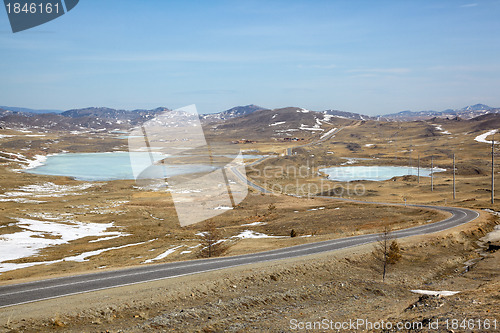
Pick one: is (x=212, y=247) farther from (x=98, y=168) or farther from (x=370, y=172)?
(x=98, y=168)

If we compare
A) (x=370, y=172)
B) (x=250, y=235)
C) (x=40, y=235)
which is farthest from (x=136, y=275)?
(x=370, y=172)

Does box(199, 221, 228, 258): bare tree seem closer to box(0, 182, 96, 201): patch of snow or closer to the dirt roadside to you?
the dirt roadside

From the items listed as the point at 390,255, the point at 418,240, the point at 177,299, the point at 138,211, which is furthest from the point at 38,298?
the point at 138,211

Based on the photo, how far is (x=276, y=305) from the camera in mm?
19391

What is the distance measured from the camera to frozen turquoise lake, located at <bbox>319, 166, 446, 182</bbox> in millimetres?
115938

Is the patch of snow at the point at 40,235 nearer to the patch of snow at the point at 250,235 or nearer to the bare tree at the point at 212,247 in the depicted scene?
the bare tree at the point at 212,247

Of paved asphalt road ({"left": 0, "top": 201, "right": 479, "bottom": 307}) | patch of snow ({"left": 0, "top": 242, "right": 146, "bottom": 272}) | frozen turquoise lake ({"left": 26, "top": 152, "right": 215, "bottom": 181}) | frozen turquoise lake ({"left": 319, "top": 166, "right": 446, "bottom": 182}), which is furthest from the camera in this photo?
frozen turquoise lake ({"left": 26, "top": 152, "right": 215, "bottom": 181})

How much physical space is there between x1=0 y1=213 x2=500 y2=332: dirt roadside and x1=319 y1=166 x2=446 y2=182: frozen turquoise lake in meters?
86.2

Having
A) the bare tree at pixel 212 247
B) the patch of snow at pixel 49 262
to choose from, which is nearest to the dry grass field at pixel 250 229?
the patch of snow at pixel 49 262

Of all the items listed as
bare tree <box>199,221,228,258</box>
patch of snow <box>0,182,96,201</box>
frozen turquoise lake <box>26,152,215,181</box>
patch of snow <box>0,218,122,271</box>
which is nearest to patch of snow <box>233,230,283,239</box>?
bare tree <box>199,221,228,258</box>

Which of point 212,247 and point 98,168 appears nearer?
point 212,247

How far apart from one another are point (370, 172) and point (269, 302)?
115m

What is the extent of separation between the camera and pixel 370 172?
127938 mm

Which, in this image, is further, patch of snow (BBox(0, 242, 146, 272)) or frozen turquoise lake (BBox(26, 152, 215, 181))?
frozen turquoise lake (BBox(26, 152, 215, 181))
